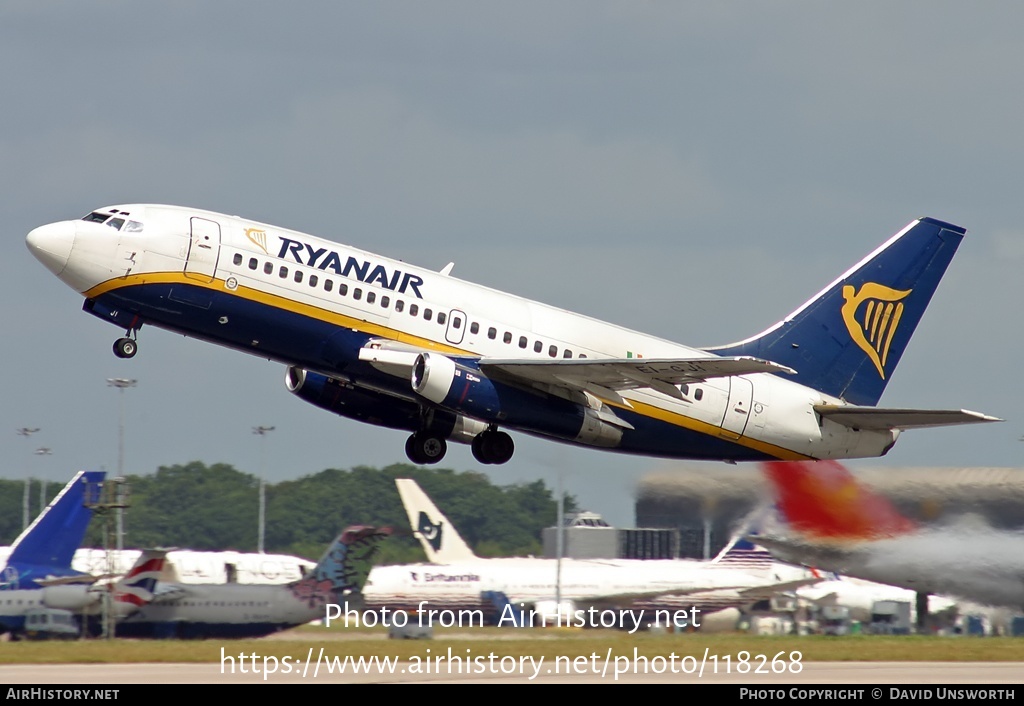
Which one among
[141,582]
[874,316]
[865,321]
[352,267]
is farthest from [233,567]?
[874,316]

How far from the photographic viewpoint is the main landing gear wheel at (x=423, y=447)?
44.8 metres

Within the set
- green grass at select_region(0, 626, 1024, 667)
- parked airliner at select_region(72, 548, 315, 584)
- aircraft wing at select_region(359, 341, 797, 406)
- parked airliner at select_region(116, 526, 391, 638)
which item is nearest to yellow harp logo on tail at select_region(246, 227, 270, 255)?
aircraft wing at select_region(359, 341, 797, 406)

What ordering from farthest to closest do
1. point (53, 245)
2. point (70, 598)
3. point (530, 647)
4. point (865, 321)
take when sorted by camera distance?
point (70, 598) → point (865, 321) → point (530, 647) → point (53, 245)

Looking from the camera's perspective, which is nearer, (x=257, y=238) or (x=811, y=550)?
(x=257, y=238)

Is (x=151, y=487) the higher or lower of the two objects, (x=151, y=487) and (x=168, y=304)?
the lower

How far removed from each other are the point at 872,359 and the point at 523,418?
12.6 m

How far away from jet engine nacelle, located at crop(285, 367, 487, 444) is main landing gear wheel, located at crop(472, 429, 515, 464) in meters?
1.13

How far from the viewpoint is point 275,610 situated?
51031mm

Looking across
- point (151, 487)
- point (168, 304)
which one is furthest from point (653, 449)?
point (151, 487)

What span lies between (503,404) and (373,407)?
17.8ft

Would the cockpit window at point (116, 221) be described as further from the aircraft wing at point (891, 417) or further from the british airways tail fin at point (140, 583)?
the aircraft wing at point (891, 417)

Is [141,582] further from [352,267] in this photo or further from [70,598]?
[352,267]

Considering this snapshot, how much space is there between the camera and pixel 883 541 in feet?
158
